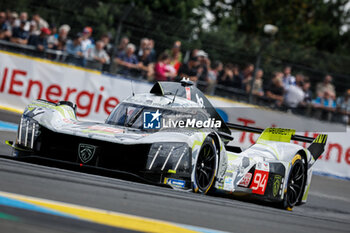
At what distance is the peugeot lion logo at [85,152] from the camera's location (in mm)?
6816

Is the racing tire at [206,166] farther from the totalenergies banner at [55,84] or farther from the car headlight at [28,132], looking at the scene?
the totalenergies banner at [55,84]

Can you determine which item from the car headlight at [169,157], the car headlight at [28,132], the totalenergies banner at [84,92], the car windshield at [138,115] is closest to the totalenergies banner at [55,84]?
the totalenergies banner at [84,92]

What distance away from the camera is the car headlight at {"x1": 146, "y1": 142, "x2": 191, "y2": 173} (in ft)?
22.1

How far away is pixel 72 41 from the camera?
1562 cm

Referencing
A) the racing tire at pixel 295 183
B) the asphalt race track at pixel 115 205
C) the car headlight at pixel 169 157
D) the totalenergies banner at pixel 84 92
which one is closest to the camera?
the asphalt race track at pixel 115 205

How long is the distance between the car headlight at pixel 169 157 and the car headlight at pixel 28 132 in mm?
1315

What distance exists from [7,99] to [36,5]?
2300 mm

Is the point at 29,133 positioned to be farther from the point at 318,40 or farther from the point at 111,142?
the point at 318,40

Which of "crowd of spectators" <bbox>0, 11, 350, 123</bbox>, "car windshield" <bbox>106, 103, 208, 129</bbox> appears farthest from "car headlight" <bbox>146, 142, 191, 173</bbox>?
"crowd of spectators" <bbox>0, 11, 350, 123</bbox>

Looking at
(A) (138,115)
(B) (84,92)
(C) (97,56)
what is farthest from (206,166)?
(C) (97,56)

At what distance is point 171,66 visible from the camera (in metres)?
15.6

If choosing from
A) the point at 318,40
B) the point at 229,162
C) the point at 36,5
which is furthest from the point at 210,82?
the point at 318,40

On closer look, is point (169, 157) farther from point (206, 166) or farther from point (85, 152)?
point (85, 152)

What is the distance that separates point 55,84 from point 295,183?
8.31m
